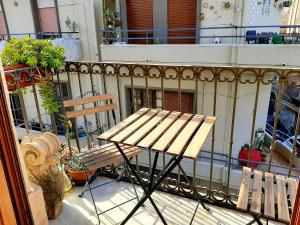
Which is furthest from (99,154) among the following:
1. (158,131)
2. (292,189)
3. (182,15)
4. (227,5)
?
(182,15)

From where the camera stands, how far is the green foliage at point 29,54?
229cm

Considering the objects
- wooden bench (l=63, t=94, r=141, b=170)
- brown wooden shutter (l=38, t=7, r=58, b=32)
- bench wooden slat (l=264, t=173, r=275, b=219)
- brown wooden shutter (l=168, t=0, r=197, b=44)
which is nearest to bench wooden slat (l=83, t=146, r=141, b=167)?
wooden bench (l=63, t=94, r=141, b=170)

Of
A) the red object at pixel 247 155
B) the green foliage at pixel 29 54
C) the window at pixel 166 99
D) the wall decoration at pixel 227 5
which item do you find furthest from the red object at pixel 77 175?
the wall decoration at pixel 227 5

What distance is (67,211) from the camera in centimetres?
231

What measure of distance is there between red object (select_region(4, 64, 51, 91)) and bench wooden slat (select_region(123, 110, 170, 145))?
120cm

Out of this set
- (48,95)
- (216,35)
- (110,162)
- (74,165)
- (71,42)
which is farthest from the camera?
(71,42)

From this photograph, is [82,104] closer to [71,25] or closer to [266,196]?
[266,196]

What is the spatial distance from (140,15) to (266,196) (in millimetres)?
8086

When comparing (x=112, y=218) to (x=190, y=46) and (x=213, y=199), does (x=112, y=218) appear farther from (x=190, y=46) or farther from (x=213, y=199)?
(x=190, y=46)

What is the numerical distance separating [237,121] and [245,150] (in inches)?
33.0

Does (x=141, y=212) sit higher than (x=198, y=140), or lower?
lower

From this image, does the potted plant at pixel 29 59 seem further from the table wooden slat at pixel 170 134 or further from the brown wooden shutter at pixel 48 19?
the brown wooden shutter at pixel 48 19

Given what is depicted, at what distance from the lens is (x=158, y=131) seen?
186cm

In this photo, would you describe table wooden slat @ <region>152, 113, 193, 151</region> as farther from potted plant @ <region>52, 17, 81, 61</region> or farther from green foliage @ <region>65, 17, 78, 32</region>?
green foliage @ <region>65, 17, 78, 32</region>
